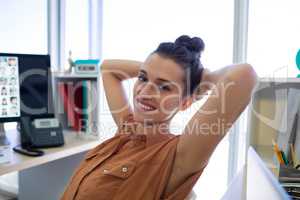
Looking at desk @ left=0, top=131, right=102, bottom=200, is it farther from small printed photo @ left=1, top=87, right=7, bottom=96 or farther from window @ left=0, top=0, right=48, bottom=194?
small printed photo @ left=1, top=87, right=7, bottom=96

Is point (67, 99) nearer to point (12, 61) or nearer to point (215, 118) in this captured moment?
point (12, 61)

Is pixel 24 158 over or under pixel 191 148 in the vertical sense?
under

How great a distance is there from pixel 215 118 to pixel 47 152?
99 centimetres

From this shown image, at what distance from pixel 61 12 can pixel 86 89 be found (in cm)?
104

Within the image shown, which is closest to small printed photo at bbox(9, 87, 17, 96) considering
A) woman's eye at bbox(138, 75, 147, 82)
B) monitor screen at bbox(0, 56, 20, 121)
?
monitor screen at bbox(0, 56, 20, 121)

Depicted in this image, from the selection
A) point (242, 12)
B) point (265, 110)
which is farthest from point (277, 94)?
point (242, 12)

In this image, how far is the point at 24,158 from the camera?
4.51ft

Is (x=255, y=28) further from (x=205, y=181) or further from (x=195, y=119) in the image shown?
(x=195, y=119)

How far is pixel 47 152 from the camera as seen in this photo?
1.49 meters

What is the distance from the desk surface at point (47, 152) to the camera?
1283 millimetres

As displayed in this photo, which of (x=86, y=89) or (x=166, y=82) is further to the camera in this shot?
(x=86, y=89)

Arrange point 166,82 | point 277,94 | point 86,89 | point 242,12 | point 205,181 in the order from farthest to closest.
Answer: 1. point 205,181
2. point 242,12
3. point 86,89
4. point 277,94
5. point 166,82

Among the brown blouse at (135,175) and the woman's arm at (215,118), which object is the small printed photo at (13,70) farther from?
the woman's arm at (215,118)

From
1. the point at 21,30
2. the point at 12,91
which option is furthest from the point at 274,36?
the point at 21,30
